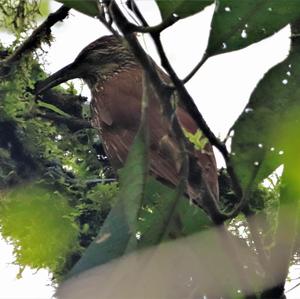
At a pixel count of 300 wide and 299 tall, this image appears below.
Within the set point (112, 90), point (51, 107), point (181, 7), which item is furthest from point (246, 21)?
point (112, 90)

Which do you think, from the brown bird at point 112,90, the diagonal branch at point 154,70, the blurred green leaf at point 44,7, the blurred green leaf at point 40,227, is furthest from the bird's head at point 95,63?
the diagonal branch at point 154,70

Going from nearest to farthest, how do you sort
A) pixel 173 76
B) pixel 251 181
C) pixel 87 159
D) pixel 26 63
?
1. pixel 173 76
2. pixel 251 181
3. pixel 26 63
4. pixel 87 159

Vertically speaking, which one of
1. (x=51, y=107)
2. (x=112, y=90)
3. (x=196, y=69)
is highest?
(x=196, y=69)


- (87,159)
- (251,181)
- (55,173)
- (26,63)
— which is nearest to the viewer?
(251,181)

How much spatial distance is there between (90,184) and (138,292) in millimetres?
1199

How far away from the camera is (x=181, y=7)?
64cm

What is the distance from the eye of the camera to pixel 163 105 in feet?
1.95

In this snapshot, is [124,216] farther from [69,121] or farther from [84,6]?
[69,121]

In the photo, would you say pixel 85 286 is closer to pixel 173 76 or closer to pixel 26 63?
pixel 173 76

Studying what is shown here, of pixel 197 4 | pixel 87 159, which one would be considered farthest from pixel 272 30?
pixel 87 159

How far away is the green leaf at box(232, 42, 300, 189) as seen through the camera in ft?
2.17

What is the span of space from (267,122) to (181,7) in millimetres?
122

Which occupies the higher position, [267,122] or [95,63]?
[267,122]

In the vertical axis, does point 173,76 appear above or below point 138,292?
above
